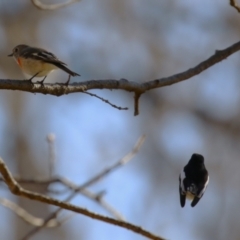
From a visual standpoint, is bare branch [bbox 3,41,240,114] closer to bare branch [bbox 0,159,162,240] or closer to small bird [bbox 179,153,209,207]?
bare branch [bbox 0,159,162,240]

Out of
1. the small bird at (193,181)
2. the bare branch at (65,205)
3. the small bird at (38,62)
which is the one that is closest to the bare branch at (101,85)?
the bare branch at (65,205)

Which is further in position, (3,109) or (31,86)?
(3,109)

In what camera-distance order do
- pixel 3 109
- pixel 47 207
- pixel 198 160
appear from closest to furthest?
pixel 198 160 → pixel 47 207 → pixel 3 109

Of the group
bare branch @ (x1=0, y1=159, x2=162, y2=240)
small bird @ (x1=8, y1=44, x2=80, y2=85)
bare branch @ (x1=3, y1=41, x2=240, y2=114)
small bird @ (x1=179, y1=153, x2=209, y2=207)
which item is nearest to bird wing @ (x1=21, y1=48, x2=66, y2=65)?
small bird @ (x1=8, y1=44, x2=80, y2=85)

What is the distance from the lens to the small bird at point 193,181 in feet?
8.50

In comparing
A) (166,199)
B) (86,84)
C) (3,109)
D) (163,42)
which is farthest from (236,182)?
(86,84)

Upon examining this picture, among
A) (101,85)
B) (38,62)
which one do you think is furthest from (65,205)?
(38,62)

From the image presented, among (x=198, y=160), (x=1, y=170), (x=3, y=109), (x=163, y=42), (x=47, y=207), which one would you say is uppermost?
(x=198, y=160)

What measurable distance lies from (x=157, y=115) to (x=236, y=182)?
1734 mm

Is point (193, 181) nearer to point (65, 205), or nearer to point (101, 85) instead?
point (65, 205)

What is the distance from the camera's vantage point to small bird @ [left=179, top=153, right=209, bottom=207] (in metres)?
2.59

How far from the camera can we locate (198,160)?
9.04 feet

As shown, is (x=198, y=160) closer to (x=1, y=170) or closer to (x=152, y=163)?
(x=1, y=170)

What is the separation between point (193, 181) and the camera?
267 cm
